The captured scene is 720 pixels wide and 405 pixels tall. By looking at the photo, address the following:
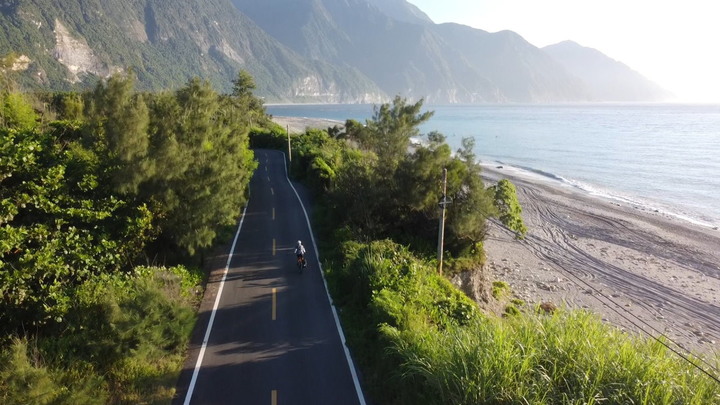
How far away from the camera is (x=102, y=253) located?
15.1 m

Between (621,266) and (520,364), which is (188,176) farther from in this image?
(621,266)

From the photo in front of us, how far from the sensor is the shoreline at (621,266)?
75.3 ft

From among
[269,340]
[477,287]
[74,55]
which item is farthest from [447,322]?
[74,55]

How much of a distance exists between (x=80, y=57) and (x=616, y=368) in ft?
596

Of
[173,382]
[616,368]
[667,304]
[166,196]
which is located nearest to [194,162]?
[166,196]

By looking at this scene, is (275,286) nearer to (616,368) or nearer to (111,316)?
(111,316)

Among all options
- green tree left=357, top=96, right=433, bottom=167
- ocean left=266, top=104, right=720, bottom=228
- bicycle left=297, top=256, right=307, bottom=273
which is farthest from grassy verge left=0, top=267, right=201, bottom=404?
ocean left=266, top=104, right=720, bottom=228

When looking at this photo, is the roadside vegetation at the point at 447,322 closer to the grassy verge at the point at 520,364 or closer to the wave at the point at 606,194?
the grassy verge at the point at 520,364

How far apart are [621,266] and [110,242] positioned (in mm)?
32940

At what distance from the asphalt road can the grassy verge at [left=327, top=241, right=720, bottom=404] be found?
1256 millimetres

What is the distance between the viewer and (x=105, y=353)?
1155 cm

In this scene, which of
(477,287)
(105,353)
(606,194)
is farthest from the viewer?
(606,194)

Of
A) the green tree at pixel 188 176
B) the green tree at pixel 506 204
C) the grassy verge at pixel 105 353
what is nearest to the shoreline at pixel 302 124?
the green tree at pixel 506 204

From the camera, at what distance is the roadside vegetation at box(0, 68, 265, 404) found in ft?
37.0
